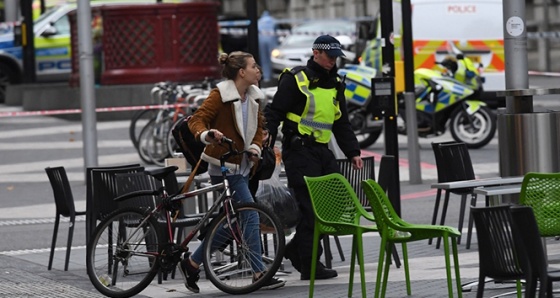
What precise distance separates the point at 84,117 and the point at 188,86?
334 cm

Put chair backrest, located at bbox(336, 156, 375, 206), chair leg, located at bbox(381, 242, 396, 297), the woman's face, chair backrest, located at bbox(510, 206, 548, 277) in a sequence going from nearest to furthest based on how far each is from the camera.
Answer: chair backrest, located at bbox(510, 206, 548, 277)
chair leg, located at bbox(381, 242, 396, 297)
the woman's face
chair backrest, located at bbox(336, 156, 375, 206)

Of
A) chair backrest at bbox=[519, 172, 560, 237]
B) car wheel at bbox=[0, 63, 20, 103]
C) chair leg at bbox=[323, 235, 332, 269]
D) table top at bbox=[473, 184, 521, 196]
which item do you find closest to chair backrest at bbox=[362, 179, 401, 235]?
chair backrest at bbox=[519, 172, 560, 237]

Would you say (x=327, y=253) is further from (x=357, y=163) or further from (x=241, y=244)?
(x=241, y=244)

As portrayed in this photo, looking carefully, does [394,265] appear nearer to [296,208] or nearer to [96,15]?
[296,208]

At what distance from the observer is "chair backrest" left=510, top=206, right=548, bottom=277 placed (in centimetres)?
693

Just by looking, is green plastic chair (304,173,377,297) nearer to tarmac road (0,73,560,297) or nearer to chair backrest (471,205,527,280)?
tarmac road (0,73,560,297)

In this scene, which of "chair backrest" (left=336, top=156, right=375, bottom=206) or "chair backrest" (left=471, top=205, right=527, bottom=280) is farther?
"chair backrest" (left=336, top=156, right=375, bottom=206)

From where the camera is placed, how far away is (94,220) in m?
11.0

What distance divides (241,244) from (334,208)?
2.60ft

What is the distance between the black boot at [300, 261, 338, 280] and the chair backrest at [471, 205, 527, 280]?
3074mm

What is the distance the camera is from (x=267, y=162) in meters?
10.1

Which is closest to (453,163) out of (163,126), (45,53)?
(163,126)

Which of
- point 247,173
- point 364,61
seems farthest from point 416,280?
point 364,61

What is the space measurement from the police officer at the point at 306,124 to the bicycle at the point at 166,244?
534 mm
